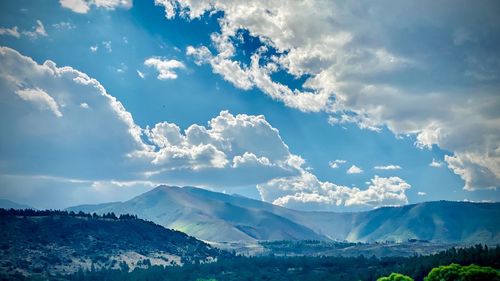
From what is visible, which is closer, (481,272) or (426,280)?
(481,272)

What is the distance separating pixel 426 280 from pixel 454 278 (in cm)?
953

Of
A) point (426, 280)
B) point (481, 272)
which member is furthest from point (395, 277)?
point (481, 272)

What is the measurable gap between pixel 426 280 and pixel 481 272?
19.5 meters

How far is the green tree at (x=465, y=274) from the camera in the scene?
157 meters

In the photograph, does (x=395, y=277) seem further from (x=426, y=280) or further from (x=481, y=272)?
(x=481, y=272)

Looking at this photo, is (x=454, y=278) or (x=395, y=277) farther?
(x=395, y=277)

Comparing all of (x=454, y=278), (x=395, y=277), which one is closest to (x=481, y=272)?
(x=454, y=278)

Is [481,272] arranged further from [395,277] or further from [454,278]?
[395,277]

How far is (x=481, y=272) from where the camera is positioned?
158125 mm

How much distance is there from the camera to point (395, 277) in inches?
7013

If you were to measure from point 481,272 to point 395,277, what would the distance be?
2995 cm

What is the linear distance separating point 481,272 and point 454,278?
33.5 ft

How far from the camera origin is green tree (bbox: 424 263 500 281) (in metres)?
157

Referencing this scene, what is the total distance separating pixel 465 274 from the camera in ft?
529
